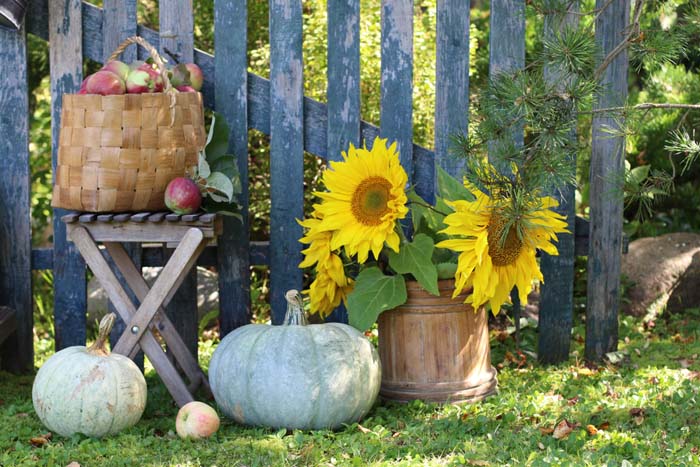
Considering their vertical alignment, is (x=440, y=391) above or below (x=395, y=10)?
below

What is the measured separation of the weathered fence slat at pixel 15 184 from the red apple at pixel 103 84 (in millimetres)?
748

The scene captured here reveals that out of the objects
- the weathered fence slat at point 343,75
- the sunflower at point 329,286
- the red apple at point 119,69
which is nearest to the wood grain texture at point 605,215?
the weathered fence slat at point 343,75

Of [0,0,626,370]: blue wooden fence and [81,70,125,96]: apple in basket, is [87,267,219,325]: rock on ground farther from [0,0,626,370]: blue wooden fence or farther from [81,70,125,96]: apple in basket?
[81,70,125,96]: apple in basket

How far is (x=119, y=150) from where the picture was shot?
3.78m

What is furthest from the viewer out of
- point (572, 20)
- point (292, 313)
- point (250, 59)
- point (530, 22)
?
point (530, 22)

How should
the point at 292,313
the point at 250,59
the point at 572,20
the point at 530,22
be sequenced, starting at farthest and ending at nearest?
the point at 530,22, the point at 250,59, the point at 572,20, the point at 292,313

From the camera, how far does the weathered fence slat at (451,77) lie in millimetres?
4305

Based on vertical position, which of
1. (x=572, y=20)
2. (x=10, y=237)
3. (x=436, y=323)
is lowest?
(x=436, y=323)

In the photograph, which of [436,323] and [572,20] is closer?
[436,323]

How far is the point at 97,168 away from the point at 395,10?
1.53 meters

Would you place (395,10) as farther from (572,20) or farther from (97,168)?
(97,168)

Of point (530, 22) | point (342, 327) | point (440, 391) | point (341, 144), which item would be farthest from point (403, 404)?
point (530, 22)

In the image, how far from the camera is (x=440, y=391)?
3900 millimetres

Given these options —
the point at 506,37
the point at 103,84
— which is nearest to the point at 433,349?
the point at 506,37
